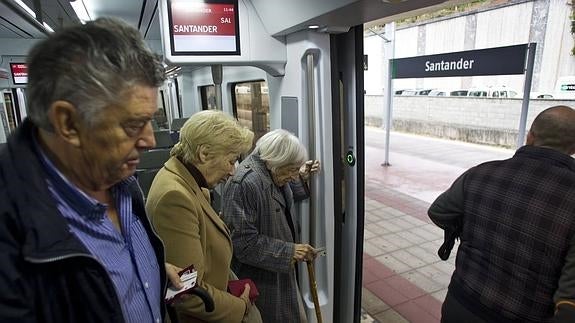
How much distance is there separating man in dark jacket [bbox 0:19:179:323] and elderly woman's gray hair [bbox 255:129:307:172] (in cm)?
105

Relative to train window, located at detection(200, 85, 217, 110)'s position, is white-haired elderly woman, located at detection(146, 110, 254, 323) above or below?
below

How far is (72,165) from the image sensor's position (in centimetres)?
76

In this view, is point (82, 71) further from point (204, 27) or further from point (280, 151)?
point (204, 27)

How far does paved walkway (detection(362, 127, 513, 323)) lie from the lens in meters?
3.17

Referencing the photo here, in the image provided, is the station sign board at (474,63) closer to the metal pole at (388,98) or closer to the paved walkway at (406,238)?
the metal pole at (388,98)

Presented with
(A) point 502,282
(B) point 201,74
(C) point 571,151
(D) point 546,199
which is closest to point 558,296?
(A) point 502,282

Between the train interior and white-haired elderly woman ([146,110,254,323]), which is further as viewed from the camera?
the train interior

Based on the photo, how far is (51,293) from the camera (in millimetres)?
715

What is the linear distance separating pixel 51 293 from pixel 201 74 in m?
5.43

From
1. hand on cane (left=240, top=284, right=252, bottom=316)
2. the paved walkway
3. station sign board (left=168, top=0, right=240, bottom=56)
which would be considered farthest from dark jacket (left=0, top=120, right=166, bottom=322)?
the paved walkway

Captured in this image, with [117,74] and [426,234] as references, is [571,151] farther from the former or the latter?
[426,234]

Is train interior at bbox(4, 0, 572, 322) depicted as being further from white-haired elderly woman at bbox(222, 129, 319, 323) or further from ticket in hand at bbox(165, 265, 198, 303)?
ticket in hand at bbox(165, 265, 198, 303)

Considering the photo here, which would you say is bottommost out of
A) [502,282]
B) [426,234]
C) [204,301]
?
[426,234]

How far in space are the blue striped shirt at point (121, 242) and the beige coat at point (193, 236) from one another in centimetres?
20
